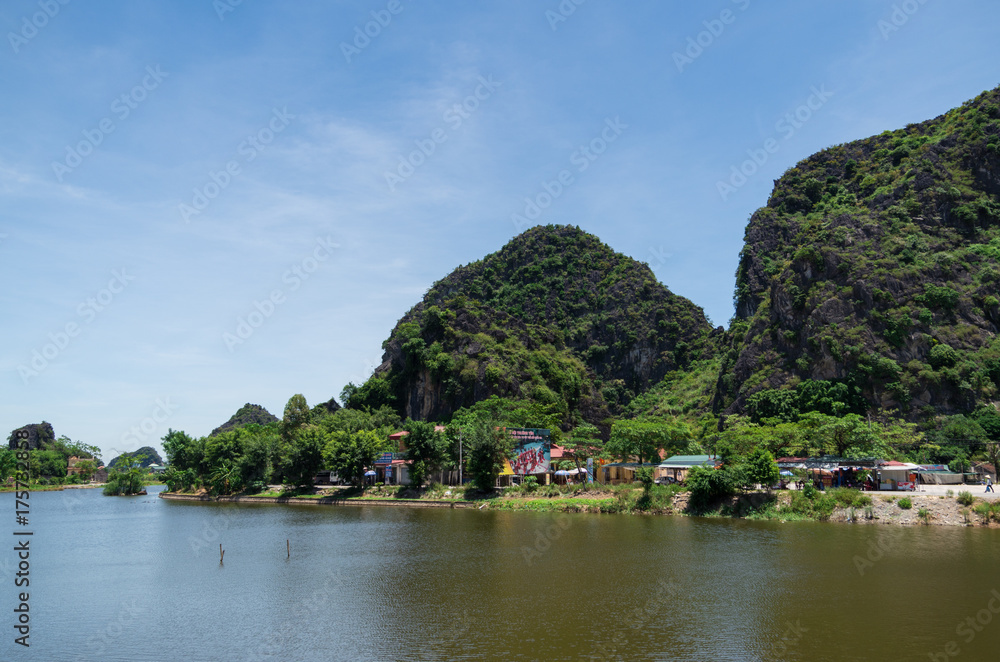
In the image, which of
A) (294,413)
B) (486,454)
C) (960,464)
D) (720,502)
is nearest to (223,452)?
(294,413)

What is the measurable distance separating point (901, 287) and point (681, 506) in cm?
5772

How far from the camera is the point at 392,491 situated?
78500 millimetres

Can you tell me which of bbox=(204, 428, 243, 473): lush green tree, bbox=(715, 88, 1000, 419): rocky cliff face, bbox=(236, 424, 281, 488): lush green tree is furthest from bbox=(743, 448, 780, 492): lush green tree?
bbox=(204, 428, 243, 473): lush green tree

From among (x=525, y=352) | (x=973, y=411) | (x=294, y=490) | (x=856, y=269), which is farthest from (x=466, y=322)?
(x=973, y=411)

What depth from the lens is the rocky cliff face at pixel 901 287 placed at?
81688 mm

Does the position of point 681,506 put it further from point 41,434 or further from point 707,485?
point 41,434

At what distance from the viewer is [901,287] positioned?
293ft

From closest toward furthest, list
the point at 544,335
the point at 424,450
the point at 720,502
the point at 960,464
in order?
the point at 720,502 → the point at 960,464 → the point at 424,450 → the point at 544,335

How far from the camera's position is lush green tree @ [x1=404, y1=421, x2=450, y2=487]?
251 feet

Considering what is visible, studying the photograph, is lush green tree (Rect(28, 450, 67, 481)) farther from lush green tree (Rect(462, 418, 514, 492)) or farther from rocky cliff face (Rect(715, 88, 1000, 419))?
rocky cliff face (Rect(715, 88, 1000, 419))

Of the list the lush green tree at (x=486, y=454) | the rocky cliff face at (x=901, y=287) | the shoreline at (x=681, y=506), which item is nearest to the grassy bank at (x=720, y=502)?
the shoreline at (x=681, y=506)
